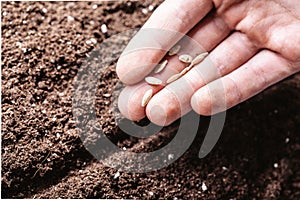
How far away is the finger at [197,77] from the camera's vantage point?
172cm

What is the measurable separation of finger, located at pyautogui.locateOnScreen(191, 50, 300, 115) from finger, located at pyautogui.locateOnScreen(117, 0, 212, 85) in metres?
0.20

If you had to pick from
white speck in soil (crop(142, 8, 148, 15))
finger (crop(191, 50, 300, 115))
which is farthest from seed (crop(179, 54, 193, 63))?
white speck in soil (crop(142, 8, 148, 15))

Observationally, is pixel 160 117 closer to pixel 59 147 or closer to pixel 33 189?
pixel 59 147

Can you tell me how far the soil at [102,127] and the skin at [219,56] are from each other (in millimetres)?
155

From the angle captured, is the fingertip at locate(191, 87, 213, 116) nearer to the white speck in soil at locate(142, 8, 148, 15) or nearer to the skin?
the skin

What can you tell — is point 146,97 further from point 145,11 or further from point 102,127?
point 145,11

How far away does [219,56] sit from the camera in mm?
1824

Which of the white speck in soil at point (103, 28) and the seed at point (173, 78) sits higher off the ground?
the white speck in soil at point (103, 28)

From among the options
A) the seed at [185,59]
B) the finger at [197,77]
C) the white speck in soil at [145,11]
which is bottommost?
the finger at [197,77]

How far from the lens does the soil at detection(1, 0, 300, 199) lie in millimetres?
1778

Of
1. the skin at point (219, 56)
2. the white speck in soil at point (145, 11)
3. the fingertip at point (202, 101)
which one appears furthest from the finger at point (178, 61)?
the white speck in soil at point (145, 11)

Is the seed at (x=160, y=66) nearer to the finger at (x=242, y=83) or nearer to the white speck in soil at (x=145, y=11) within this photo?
the finger at (x=242, y=83)

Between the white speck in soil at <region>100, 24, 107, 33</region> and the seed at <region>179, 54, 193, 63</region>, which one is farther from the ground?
the white speck in soil at <region>100, 24, 107, 33</region>

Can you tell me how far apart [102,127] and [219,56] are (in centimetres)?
48
